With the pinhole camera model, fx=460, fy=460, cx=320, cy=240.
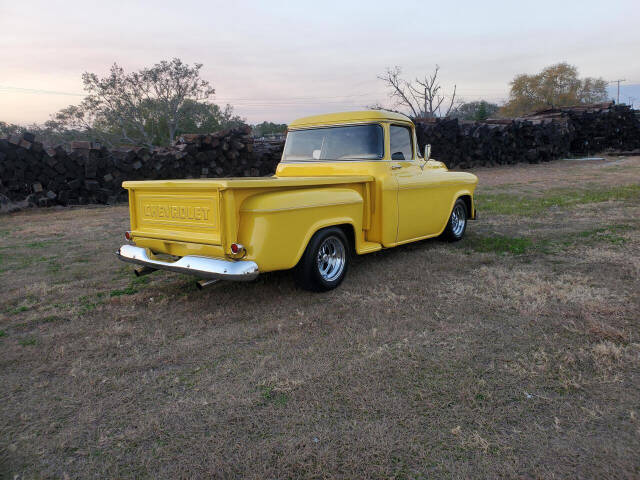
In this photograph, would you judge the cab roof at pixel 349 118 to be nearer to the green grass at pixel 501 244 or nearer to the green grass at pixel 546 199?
the green grass at pixel 501 244

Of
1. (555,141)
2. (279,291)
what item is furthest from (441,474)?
(555,141)

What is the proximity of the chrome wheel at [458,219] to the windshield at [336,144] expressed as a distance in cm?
200

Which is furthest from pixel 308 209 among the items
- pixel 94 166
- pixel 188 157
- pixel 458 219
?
pixel 188 157

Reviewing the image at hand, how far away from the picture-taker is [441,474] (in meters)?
2.18

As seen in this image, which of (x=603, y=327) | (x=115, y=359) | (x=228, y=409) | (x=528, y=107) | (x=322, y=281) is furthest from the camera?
(x=528, y=107)

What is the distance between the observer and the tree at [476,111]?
55031 millimetres

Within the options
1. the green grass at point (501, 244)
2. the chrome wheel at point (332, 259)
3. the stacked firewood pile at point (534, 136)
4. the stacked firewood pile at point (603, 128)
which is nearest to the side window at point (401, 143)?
the chrome wheel at point (332, 259)

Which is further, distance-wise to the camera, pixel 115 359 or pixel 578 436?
pixel 115 359

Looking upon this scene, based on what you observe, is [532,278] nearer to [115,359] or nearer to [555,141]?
[115,359]

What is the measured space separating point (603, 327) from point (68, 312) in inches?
180

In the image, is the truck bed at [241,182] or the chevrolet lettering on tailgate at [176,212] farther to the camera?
the chevrolet lettering on tailgate at [176,212]

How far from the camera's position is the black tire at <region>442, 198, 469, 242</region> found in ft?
22.1

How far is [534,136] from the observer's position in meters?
23.2

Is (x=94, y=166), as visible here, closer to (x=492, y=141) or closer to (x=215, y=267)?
(x=215, y=267)
